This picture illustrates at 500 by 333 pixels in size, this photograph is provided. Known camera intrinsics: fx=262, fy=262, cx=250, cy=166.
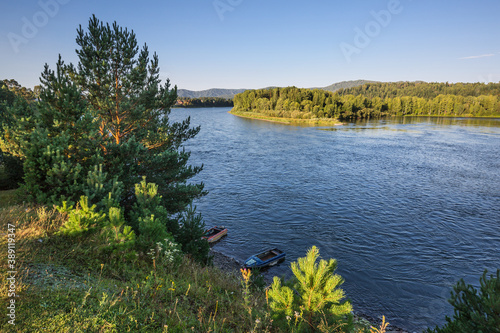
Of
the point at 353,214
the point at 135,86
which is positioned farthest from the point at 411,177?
the point at 135,86

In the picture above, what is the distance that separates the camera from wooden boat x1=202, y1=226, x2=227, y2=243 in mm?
23650

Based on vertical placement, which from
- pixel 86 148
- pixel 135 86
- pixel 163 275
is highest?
pixel 135 86

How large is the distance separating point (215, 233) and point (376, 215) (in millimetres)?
18198

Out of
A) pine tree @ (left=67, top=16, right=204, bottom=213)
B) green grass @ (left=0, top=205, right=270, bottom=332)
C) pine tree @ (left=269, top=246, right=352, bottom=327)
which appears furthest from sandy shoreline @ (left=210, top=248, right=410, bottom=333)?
pine tree @ (left=269, top=246, right=352, bottom=327)

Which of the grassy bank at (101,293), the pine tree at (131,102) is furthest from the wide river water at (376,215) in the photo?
the grassy bank at (101,293)

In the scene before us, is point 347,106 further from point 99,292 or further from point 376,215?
point 99,292

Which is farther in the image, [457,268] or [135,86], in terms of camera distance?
[457,268]

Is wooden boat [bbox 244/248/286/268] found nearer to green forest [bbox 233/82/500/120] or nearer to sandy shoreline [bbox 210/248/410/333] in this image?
sandy shoreline [bbox 210/248/410/333]

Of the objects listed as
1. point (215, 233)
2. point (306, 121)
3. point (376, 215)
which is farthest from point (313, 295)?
point (306, 121)

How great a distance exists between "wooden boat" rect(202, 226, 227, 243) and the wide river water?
2.19ft

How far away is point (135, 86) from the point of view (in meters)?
19.2

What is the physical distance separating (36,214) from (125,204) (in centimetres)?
431

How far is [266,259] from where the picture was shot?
816 inches

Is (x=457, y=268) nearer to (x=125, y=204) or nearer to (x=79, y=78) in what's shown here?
(x=125, y=204)
